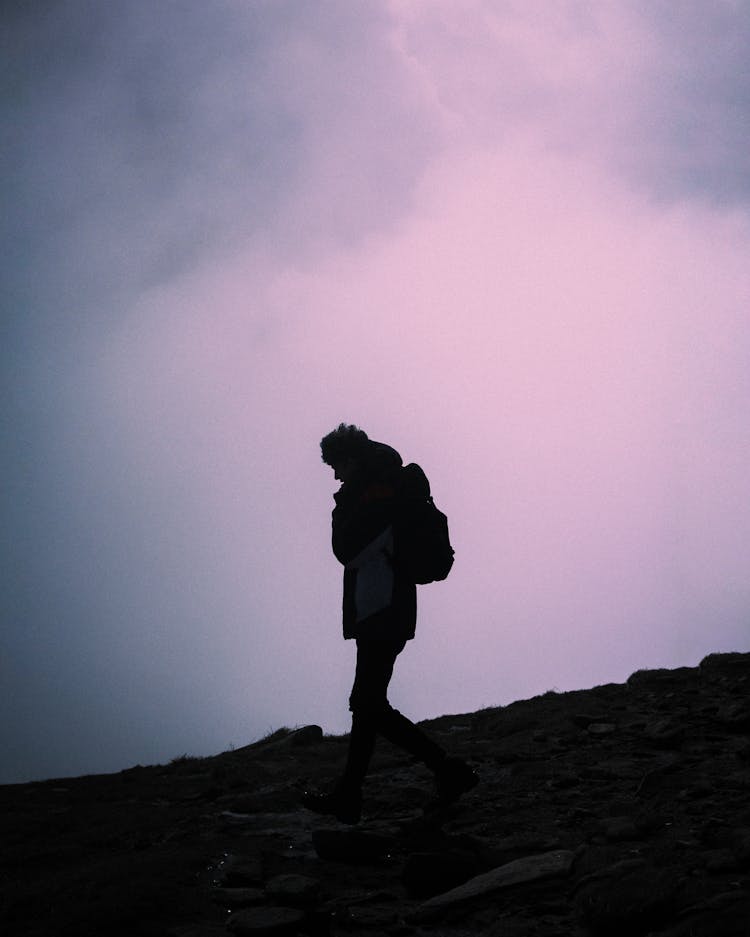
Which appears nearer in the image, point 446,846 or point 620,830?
point 620,830

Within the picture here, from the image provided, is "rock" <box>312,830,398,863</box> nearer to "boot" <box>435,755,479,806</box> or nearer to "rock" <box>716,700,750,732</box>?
"boot" <box>435,755,479,806</box>

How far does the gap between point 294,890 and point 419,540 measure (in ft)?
8.05

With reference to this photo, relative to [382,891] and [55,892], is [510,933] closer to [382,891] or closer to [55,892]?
[382,891]

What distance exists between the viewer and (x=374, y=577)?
583 cm

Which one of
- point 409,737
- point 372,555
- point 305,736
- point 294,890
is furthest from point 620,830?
point 305,736

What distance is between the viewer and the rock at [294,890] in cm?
419

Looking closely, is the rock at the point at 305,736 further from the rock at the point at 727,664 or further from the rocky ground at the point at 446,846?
the rock at the point at 727,664

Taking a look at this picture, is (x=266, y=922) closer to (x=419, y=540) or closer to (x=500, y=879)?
(x=500, y=879)

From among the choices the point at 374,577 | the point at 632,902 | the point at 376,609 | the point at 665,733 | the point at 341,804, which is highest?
the point at 374,577

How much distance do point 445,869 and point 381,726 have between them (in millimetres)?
1640

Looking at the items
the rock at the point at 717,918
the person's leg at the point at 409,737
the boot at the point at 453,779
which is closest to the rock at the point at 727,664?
the boot at the point at 453,779

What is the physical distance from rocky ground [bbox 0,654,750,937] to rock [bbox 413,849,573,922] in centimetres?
1

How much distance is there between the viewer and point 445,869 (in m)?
4.33

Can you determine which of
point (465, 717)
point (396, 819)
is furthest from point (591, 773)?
point (465, 717)
